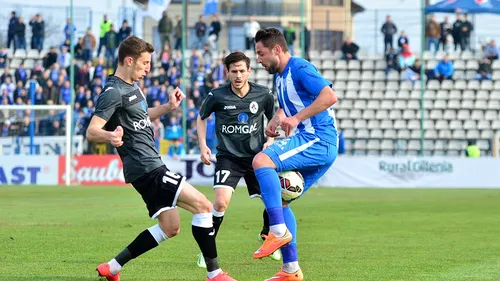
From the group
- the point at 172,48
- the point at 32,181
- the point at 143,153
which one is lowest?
the point at 32,181

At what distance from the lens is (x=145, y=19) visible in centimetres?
3778

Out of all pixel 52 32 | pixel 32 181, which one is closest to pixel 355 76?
pixel 52 32

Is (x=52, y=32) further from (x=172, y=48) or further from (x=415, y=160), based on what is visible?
(x=415, y=160)

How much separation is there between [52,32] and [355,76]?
480 inches

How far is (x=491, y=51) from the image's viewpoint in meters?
39.2

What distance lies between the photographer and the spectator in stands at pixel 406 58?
3800 centimetres

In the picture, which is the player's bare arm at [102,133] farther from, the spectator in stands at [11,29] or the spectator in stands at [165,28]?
the spectator in stands at [11,29]

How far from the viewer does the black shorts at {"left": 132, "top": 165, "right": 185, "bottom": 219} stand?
8.80 meters

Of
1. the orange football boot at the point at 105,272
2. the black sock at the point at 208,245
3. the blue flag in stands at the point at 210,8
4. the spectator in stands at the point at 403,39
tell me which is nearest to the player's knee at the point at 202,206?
the black sock at the point at 208,245

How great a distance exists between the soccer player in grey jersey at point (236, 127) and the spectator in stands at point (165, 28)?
24.6 metres

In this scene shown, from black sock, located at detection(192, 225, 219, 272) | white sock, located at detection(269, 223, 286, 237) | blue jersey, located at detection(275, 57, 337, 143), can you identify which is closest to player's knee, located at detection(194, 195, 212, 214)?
black sock, located at detection(192, 225, 219, 272)

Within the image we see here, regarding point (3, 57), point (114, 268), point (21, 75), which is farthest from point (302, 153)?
point (3, 57)

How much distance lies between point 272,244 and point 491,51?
32.2m

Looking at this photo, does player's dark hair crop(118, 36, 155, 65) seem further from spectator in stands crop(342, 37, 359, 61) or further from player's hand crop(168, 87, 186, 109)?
spectator in stands crop(342, 37, 359, 61)
